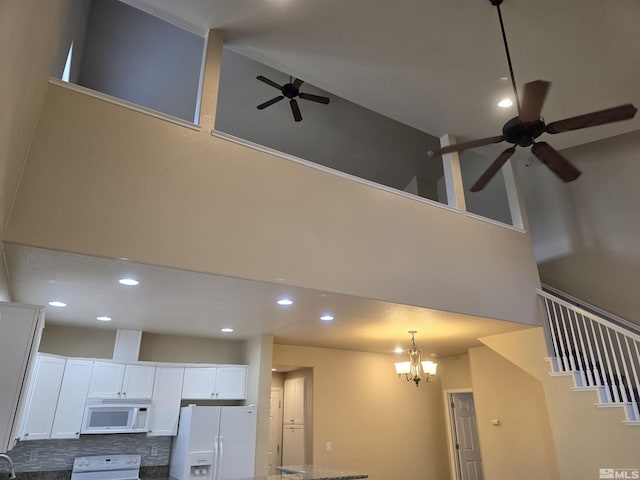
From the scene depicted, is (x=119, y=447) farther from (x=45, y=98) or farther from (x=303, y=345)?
(x=45, y=98)

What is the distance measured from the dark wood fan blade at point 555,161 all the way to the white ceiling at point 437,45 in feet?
4.86

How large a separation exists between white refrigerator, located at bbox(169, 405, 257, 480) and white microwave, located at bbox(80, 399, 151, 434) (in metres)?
0.51

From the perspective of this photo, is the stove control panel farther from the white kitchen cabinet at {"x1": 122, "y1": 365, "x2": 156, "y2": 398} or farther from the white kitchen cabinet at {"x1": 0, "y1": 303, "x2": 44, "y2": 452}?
the white kitchen cabinet at {"x1": 0, "y1": 303, "x2": 44, "y2": 452}

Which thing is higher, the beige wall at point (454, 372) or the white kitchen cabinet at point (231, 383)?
the beige wall at point (454, 372)

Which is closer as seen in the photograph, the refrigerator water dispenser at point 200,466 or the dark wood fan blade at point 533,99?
the dark wood fan blade at point 533,99

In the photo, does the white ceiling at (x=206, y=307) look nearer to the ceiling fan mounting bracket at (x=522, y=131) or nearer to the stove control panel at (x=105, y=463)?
the stove control panel at (x=105, y=463)

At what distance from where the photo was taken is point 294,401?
7766 mm

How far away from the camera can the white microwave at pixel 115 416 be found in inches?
204

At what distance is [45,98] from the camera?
10.7 ft

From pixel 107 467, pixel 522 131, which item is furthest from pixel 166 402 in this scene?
pixel 522 131

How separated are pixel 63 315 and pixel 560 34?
6.16m

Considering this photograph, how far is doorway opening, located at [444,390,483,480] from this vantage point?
7816mm

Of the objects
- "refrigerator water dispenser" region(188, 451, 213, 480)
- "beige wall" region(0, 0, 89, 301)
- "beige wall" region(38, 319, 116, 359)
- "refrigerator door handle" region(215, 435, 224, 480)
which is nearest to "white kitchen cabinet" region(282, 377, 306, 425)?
"refrigerator door handle" region(215, 435, 224, 480)

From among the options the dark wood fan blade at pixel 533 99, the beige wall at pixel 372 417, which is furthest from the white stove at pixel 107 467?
→ the dark wood fan blade at pixel 533 99
